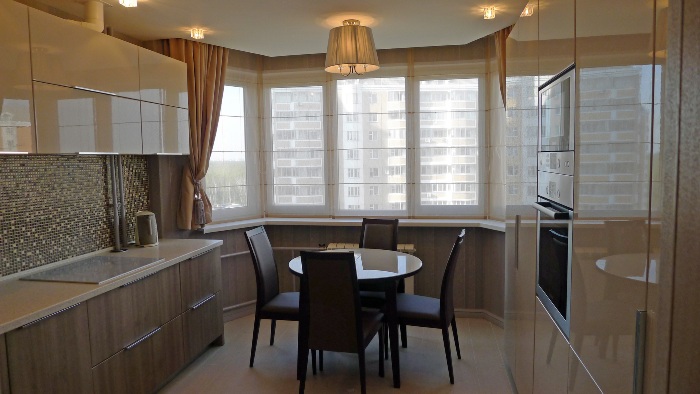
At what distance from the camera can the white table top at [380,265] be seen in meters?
3.17

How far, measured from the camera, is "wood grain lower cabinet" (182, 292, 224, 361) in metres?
3.41

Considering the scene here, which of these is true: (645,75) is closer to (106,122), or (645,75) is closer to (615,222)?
(615,222)

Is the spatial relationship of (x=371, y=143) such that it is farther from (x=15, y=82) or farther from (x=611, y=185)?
(x=611, y=185)

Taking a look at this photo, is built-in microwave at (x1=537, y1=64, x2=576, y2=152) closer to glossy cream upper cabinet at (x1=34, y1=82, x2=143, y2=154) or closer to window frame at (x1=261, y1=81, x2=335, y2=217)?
glossy cream upper cabinet at (x1=34, y1=82, x2=143, y2=154)

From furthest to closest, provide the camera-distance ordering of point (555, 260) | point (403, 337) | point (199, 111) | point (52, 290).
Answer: point (199, 111) < point (403, 337) < point (52, 290) < point (555, 260)

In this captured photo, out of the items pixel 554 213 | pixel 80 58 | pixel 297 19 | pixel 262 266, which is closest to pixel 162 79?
pixel 80 58

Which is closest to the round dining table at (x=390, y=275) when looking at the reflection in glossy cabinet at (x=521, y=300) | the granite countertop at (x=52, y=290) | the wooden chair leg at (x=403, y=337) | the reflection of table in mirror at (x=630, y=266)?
the wooden chair leg at (x=403, y=337)

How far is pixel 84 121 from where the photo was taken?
2.74 meters

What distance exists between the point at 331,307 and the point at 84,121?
5.85 ft

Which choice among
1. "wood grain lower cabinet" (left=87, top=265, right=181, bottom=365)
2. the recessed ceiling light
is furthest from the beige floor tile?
the recessed ceiling light

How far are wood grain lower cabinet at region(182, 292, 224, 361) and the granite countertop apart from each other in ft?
1.44

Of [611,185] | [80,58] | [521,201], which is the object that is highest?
[80,58]

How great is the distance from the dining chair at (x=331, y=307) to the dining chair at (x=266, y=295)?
490 mm

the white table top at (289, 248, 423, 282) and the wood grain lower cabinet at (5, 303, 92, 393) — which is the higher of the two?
the white table top at (289, 248, 423, 282)
